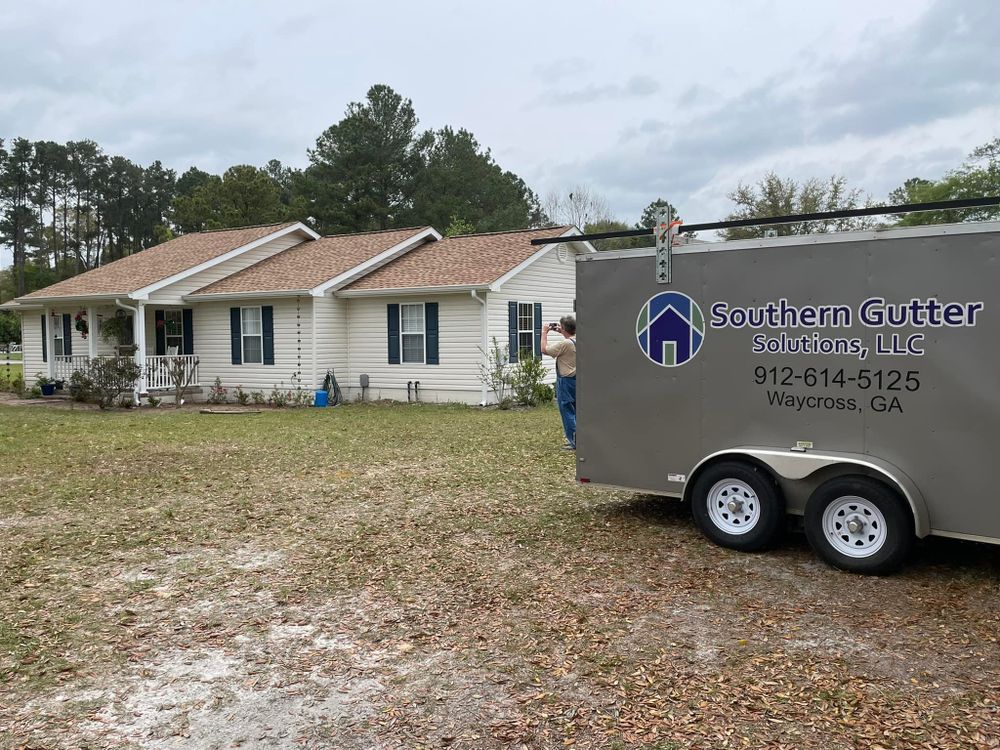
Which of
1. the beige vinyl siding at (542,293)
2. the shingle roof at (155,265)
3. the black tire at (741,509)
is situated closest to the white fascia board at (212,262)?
the shingle roof at (155,265)

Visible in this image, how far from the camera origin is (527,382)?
17938 mm

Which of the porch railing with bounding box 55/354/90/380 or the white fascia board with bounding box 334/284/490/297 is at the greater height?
the white fascia board with bounding box 334/284/490/297

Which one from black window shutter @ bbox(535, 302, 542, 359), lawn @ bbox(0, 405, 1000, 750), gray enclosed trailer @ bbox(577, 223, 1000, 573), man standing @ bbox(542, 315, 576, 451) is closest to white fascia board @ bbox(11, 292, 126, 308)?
black window shutter @ bbox(535, 302, 542, 359)

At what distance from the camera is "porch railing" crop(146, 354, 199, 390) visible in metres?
19.4

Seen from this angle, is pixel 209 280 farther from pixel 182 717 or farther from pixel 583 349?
pixel 182 717

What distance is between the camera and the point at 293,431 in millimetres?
14031

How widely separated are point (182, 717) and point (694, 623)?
2835 millimetres

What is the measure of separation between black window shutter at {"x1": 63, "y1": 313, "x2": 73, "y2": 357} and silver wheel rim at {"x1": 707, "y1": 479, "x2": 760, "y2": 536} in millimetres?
21421

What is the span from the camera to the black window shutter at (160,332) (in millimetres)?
21406


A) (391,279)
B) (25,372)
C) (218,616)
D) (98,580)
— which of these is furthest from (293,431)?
(25,372)

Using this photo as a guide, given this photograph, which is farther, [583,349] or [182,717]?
[583,349]

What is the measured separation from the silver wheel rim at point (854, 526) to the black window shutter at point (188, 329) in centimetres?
1829

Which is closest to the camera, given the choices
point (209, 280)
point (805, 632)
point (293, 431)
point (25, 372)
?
point (805, 632)

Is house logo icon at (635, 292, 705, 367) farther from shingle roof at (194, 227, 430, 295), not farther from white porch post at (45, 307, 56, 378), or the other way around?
white porch post at (45, 307, 56, 378)
